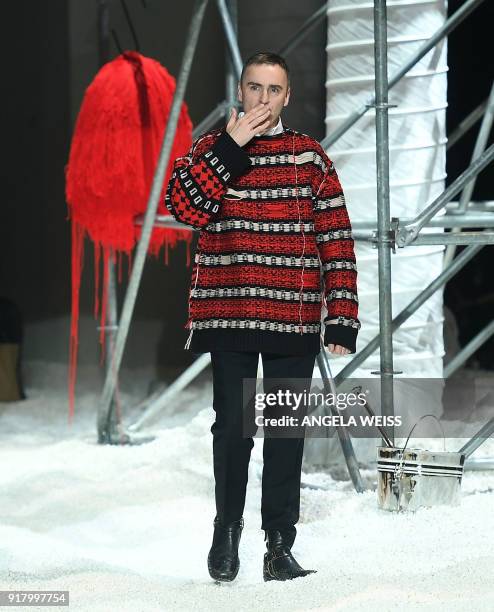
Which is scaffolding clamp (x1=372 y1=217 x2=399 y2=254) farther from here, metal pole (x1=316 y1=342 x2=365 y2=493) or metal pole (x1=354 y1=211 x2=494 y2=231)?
metal pole (x1=316 y1=342 x2=365 y2=493)

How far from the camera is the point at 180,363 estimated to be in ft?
19.0

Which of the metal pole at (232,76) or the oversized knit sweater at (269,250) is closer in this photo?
the oversized knit sweater at (269,250)

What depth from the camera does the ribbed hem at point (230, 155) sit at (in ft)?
8.54

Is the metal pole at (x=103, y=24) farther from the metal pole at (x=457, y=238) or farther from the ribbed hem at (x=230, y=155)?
the ribbed hem at (x=230, y=155)

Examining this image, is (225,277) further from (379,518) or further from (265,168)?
(379,518)

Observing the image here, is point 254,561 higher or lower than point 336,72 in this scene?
lower

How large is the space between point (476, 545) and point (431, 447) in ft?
3.70

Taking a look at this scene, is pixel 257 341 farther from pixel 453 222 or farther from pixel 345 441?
pixel 453 222

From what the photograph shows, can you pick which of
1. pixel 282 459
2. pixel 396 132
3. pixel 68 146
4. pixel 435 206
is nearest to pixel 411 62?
pixel 396 132

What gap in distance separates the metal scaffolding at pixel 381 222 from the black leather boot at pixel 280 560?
2.60 ft

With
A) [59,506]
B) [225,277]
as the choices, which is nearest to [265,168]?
[225,277]

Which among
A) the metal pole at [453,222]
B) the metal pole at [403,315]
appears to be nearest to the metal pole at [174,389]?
the metal pole at [403,315]

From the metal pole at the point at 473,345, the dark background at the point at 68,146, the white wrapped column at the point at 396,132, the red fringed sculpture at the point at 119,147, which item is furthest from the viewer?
the dark background at the point at 68,146

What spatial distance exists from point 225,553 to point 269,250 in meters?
0.70
